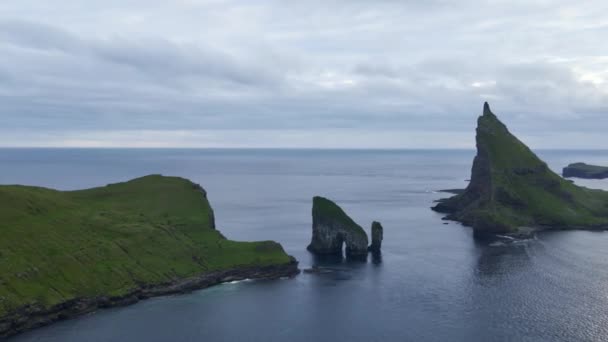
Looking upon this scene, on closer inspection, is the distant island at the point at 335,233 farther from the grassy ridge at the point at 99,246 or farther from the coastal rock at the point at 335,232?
the grassy ridge at the point at 99,246

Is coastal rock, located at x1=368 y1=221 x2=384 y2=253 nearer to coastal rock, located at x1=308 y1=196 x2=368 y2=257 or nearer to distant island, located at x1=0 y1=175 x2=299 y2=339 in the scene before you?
coastal rock, located at x1=308 y1=196 x2=368 y2=257

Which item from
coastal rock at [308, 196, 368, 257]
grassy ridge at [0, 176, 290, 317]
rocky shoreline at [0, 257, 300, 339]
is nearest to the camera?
rocky shoreline at [0, 257, 300, 339]

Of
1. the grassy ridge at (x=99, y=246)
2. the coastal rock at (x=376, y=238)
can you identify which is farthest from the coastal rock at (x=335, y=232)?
the grassy ridge at (x=99, y=246)

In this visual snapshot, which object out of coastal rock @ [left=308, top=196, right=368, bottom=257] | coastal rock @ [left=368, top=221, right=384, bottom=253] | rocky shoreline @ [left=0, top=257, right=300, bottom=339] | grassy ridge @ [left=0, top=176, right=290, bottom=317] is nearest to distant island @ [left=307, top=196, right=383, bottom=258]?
coastal rock @ [left=308, top=196, right=368, bottom=257]

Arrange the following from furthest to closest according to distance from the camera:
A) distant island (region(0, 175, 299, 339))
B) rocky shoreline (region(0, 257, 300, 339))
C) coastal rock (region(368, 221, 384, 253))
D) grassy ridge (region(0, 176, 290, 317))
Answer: coastal rock (region(368, 221, 384, 253))
grassy ridge (region(0, 176, 290, 317))
distant island (region(0, 175, 299, 339))
rocky shoreline (region(0, 257, 300, 339))

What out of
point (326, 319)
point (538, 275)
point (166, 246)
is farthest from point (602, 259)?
point (166, 246)
